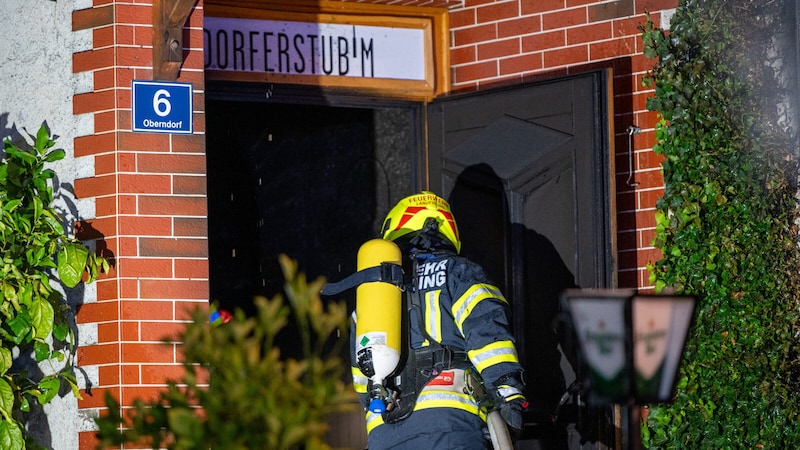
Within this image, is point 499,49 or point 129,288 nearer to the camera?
point 129,288

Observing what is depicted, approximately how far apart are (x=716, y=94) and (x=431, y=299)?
211 centimetres

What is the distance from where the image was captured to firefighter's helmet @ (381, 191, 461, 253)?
6.04m

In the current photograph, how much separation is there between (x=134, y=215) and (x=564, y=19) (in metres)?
2.62

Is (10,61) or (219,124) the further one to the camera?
(219,124)

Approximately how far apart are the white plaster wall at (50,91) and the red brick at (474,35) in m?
2.29

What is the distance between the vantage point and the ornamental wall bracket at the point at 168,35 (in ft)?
20.2

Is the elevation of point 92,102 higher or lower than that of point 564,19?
lower

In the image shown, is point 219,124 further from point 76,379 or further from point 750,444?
point 750,444

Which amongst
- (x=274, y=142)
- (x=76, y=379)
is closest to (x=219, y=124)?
(x=274, y=142)

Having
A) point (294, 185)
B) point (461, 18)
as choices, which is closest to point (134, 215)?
point (294, 185)

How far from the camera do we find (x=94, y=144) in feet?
20.5

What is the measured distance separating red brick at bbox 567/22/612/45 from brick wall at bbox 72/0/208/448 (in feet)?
6.97

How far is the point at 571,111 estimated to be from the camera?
23.6 ft

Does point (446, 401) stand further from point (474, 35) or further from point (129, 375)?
point (474, 35)
